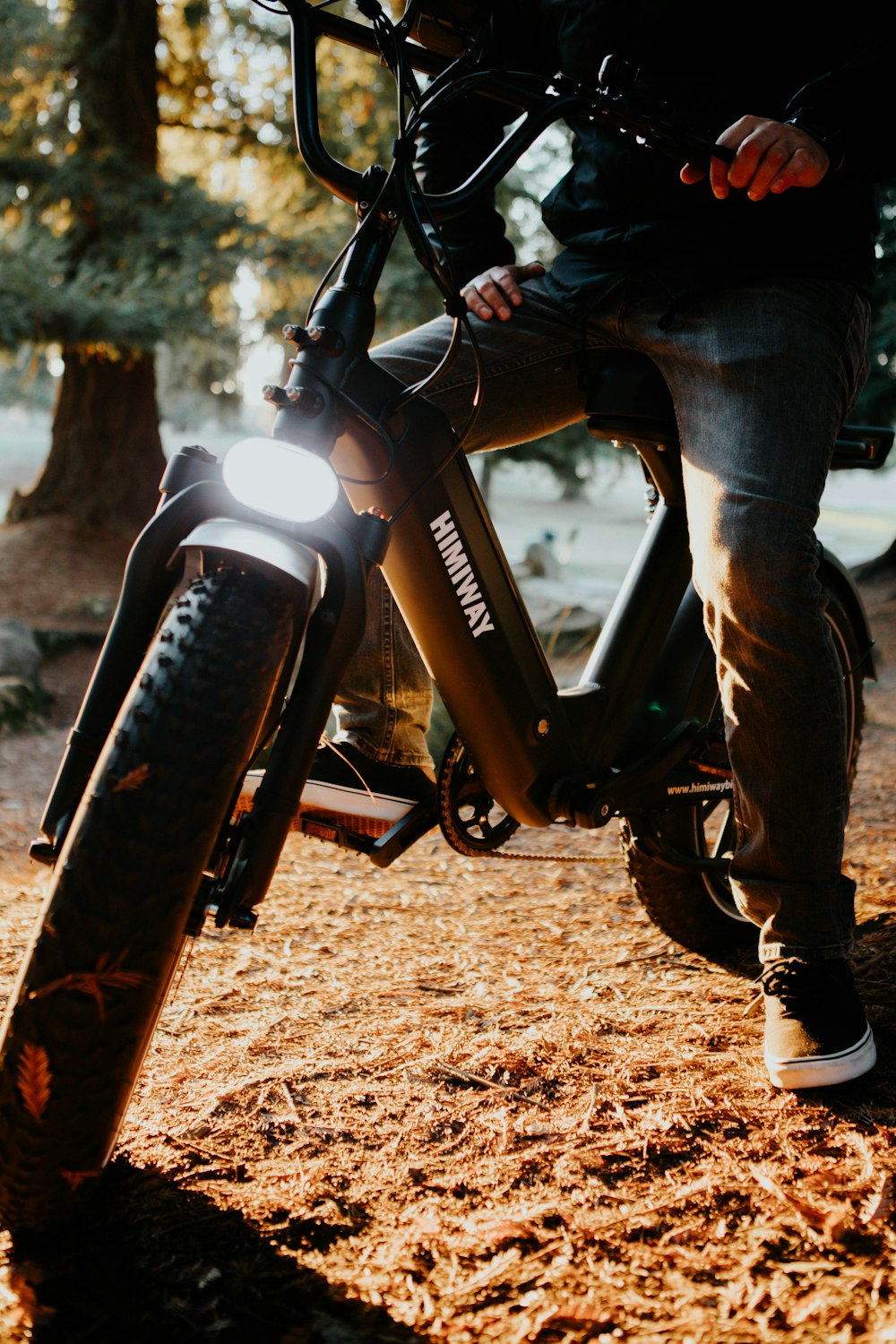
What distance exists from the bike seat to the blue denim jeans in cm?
5

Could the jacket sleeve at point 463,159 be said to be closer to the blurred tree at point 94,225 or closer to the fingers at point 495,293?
the fingers at point 495,293

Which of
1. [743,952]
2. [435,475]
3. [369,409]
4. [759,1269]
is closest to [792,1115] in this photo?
[759,1269]

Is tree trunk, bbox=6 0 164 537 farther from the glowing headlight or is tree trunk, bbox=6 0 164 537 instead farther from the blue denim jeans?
the glowing headlight

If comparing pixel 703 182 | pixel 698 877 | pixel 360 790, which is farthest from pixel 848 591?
pixel 360 790

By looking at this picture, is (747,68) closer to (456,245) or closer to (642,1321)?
(456,245)

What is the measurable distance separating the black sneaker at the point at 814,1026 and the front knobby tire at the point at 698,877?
0.50 metres

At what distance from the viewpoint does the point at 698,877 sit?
2275 millimetres

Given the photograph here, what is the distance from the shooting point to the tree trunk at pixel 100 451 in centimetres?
839

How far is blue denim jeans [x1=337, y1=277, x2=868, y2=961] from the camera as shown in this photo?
5.36 ft

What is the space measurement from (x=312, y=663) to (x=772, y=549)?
75 cm

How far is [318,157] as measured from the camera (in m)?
1.44

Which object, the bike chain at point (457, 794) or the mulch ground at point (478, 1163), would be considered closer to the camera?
the mulch ground at point (478, 1163)

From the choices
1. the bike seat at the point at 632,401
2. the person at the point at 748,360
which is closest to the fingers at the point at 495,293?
the person at the point at 748,360

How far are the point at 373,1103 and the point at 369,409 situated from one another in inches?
40.8
